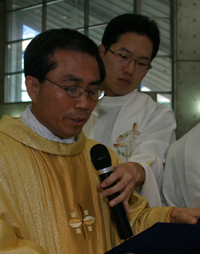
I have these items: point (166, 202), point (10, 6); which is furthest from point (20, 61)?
point (166, 202)

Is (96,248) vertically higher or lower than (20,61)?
lower

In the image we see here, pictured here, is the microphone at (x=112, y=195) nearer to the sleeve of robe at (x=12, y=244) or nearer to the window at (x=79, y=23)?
the sleeve of robe at (x=12, y=244)

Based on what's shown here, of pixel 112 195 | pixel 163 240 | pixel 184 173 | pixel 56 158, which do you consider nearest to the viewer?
pixel 163 240

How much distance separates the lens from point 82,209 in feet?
6.01

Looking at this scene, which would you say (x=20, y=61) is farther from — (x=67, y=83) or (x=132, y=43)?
(x=67, y=83)

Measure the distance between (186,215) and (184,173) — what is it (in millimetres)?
673

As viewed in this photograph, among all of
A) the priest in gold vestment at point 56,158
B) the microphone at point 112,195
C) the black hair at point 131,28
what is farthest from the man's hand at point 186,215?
the black hair at point 131,28

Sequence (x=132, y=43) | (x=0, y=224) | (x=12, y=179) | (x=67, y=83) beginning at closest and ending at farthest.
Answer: (x=0, y=224) → (x=12, y=179) → (x=67, y=83) → (x=132, y=43)

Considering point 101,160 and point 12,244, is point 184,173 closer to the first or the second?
point 101,160

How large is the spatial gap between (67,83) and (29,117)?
1.05 ft

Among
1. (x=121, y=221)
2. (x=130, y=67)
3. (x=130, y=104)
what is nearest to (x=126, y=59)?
(x=130, y=67)

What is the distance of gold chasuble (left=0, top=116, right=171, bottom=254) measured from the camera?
158 cm

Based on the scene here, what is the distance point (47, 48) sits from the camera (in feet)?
5.76

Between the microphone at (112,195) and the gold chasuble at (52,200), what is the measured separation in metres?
0.32
